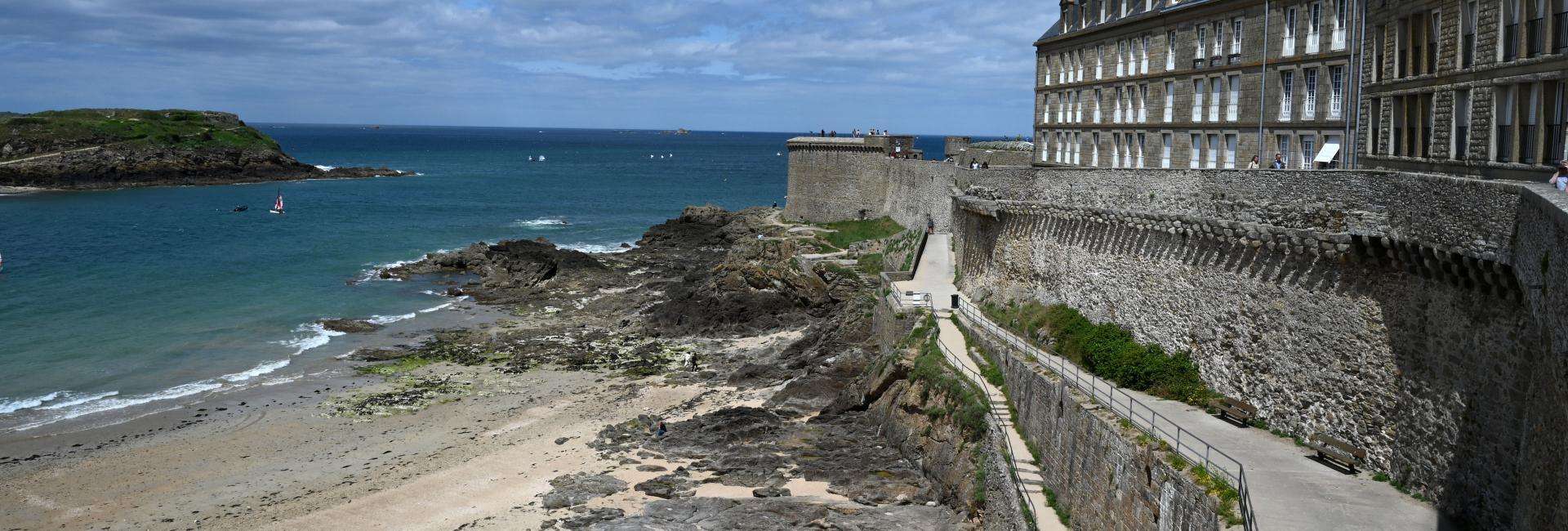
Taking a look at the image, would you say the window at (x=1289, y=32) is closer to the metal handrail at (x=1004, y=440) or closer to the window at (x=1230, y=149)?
the window at (x=1230, y=149)

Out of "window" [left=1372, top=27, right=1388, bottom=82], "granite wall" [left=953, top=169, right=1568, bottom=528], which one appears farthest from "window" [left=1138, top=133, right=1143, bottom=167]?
"window" [left=1372, top=27, right=1388, bottom=82]

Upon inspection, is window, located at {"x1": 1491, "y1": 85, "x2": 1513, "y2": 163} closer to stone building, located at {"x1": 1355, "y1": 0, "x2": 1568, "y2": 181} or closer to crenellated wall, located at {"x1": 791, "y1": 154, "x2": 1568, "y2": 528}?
stone building, located at {"x1": 1355, "y1": 0, "x2": 1568, "y2": 181}

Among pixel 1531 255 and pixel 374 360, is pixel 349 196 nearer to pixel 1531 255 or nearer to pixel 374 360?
pixel 374 360

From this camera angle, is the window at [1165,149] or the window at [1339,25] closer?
the window at [1339,25]

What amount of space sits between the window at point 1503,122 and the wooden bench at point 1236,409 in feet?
16.5

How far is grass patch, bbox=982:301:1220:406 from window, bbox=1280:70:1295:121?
7461 millimetres

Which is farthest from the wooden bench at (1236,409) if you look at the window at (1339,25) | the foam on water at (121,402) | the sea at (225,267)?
the foam on water at (121,402)

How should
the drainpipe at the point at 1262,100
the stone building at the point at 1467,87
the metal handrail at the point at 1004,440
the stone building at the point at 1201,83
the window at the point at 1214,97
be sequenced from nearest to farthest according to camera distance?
the stone building at the point at 1467,87 → the metal handrail at the point at 1004,440 → the stone building at the point at 1201,83 → the drainpipe at the point at 1262,100 → the window at the point at 1214,97

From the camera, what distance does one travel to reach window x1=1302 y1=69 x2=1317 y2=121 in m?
26.2

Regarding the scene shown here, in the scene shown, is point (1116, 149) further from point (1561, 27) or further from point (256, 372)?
point (256, 372)

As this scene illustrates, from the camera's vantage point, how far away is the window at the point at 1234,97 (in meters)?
A: 28.5

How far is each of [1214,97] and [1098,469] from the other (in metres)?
16.0

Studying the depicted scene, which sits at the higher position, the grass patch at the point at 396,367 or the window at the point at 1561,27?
the window at the point at 1561,27

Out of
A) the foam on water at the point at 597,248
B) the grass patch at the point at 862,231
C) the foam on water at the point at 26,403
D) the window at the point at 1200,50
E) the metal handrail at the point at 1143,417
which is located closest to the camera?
the metal handrail at the point at 1143,417
